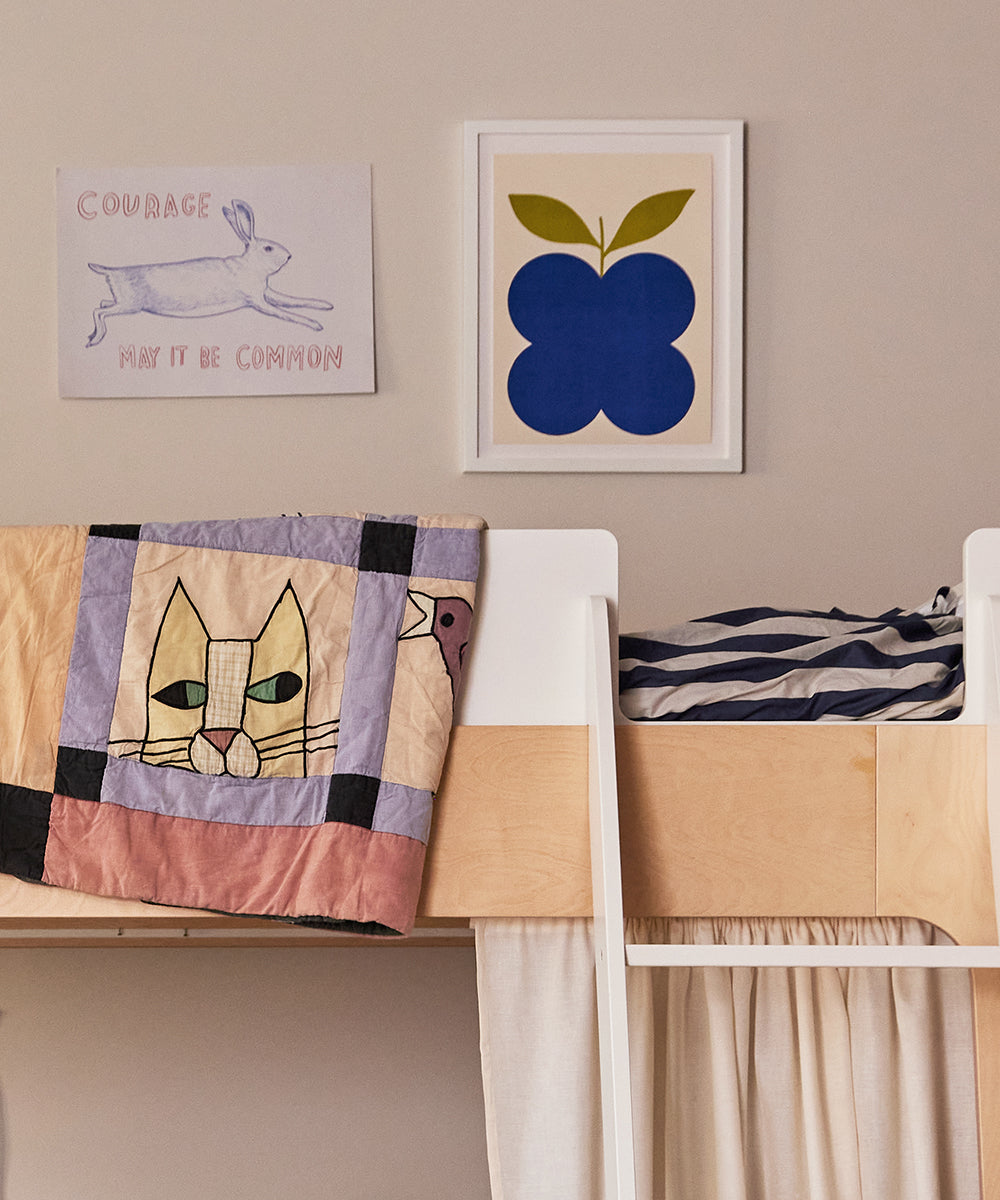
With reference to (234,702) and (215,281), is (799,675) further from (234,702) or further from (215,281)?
(215,281)

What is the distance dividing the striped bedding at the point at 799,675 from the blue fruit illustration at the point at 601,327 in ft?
2.46

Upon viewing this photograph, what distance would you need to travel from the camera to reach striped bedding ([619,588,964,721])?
3.40 feet

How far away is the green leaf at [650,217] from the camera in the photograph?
5.82ft

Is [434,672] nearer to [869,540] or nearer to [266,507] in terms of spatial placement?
[266,507]

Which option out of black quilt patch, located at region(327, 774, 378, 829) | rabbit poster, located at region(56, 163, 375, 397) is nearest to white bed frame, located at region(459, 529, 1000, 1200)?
black quilt patch, located at region(327, 774, 378, 829)

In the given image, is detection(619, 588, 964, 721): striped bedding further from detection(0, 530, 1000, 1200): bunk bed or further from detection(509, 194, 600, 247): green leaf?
detection(509, 194, 600, 247): green leaf

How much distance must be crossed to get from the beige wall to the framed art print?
4cm

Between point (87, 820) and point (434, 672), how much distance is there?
33 cm

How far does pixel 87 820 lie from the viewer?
1006mm

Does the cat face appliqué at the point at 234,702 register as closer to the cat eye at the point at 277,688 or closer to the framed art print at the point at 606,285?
the cat eye at the point at 277,688

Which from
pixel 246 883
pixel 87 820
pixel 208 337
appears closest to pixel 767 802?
pixel 246 883

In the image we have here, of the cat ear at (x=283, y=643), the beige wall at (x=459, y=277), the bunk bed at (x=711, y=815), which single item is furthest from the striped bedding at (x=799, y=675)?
the beige wall at (x=459, y=277)

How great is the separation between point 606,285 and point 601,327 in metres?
0.07

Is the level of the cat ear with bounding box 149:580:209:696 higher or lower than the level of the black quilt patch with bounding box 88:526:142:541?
lower
